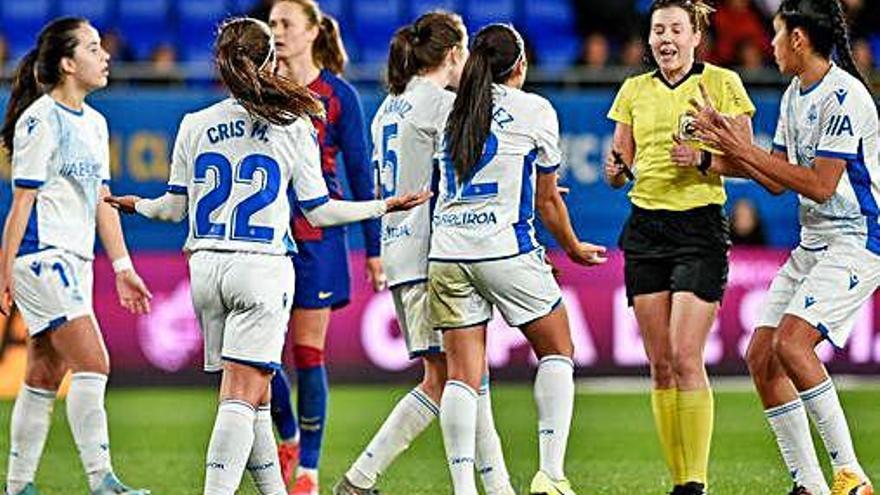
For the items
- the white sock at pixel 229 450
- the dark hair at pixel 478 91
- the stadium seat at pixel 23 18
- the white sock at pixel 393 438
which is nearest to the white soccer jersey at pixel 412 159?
the dark hair at pixel 478 91

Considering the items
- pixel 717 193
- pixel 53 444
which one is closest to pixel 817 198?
pixel 717 193

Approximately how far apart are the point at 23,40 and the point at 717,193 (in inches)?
476

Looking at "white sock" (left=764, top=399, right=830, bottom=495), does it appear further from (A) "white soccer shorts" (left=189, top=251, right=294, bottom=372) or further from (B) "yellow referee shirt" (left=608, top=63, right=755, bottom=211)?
(A) "white soccer shorts" (left=189, top=251, right=294, bottom=372)

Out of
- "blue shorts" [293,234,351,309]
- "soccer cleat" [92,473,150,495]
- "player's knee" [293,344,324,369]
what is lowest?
"soccer cleat" [92,473,150,495]

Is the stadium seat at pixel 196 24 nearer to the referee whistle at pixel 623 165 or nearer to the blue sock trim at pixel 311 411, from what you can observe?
the blue sock trim at pixel 311 411

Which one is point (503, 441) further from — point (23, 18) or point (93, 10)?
point (23, 18)

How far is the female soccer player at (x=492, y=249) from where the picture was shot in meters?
8.94

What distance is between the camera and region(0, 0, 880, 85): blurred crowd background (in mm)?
19172

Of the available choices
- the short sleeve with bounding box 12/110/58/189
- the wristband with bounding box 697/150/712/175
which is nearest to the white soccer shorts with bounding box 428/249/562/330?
the wristband with bounding box 697/150/712/175

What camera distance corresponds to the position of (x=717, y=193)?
9.43 m

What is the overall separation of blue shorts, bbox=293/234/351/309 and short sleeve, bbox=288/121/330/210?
1742mm

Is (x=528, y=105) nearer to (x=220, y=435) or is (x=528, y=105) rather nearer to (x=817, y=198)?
(x=817, y=198)

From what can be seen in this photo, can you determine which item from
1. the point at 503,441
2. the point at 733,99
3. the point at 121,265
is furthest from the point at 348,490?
the point at 503,441

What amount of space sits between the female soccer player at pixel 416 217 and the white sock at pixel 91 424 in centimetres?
109
